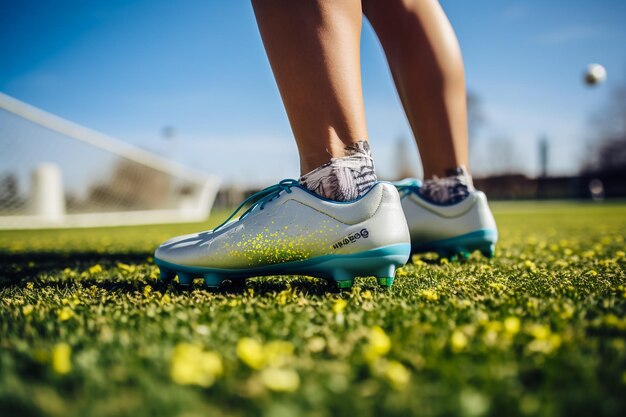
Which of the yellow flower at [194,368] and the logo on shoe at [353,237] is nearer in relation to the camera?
the yellow flower at [194,368]

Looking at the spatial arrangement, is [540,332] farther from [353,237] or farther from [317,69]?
[317,69]

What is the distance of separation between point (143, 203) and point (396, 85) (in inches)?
638

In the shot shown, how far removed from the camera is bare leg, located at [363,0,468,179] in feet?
6.29

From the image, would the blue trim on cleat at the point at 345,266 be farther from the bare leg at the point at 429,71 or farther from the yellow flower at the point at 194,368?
the bare leg at the point at 429,71

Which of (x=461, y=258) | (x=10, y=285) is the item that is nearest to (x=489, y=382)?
(x=461, y=258)

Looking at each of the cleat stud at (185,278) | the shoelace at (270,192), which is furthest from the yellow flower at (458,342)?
the cleat stud at (185,278)

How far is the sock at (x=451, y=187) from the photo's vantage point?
1978 millimetres

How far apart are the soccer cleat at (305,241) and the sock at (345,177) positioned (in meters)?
0.03

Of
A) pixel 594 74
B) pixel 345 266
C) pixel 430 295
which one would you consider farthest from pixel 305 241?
pixel 594 74

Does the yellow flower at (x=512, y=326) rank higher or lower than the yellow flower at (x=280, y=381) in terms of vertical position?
lower

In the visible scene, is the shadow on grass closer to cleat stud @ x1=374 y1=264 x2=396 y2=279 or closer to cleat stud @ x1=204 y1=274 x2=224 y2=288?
cleat stud @ x1=204 y1=274 x2=224 y2=288

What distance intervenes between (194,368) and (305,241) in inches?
28.8

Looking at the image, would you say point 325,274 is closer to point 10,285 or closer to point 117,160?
point 10,285

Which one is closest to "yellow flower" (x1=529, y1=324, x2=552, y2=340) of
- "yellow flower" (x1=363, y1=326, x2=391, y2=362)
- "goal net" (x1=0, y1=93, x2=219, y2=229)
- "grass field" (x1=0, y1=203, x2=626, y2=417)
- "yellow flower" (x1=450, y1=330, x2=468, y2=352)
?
"grass field" (x1=0, y1=203, x2=626, y2=417)
